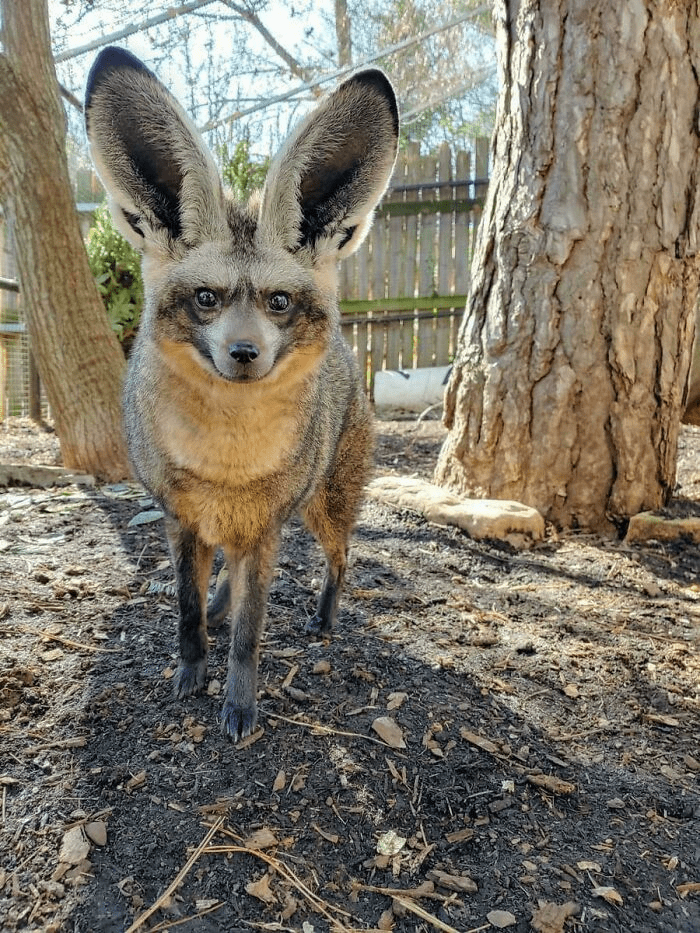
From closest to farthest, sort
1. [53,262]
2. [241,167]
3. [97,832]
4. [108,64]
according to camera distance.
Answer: [97,832]
[108,64]
[53,262]
[241,167]

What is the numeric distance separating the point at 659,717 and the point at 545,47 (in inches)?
139

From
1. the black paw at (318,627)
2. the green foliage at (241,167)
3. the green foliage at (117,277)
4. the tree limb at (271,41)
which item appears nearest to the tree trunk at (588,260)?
the black paw at (318,627)

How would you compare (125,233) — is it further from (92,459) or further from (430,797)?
(92,459)

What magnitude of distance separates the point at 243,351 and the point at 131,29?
285 inches

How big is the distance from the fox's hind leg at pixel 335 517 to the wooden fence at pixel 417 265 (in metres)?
6.17

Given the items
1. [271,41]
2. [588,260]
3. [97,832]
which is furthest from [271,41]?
[97,832]

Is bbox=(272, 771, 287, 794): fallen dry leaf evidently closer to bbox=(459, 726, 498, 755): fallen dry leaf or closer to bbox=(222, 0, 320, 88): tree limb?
bbox=(459, 726, 498, 755): fallen dry leaf

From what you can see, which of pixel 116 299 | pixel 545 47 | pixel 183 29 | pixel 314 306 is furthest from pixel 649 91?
pixel 183 29

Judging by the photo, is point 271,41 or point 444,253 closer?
point 444,253

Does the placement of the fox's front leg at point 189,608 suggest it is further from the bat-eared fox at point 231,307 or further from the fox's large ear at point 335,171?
the fox's large ear at point 335,171

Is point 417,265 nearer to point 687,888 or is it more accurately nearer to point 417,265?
point 417,265

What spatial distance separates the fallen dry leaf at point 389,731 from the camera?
249 centimetres

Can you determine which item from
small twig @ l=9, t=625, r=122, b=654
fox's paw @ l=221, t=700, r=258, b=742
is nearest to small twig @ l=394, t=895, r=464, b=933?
fox's paw @ l=221, t=700, r=258, b=742

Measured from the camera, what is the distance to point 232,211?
246 centimetres
